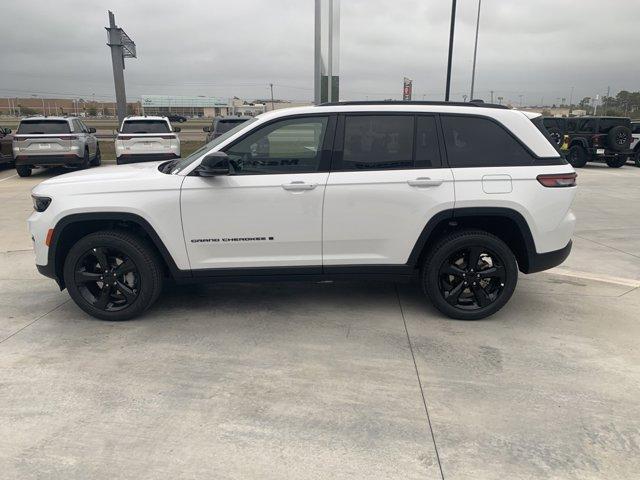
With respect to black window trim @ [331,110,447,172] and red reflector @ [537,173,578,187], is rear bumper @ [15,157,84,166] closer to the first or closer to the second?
black window trim @ [331,110,447,172]

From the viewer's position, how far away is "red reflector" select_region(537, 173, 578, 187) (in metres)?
4.22

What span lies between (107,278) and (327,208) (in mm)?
1949

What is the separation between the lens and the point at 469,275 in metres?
4.41

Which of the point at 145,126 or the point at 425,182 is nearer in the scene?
the point at 425,182

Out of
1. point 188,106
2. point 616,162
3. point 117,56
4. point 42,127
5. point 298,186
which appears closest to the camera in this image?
point 298,186

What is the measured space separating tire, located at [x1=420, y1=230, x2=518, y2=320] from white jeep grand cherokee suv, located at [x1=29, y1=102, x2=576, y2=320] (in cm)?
1

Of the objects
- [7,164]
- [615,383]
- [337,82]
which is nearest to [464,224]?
[615,383]

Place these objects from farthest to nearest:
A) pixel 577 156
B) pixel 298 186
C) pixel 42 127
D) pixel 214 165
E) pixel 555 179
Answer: pixel 577 156 < pixel 42 127 < pixel 555 179 < pixel 298 186 < pixel 214 165

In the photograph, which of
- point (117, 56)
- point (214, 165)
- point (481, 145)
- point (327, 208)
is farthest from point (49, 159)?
point (481, 145)

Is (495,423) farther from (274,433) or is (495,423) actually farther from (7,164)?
(7,164)

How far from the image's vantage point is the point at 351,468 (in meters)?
2.62

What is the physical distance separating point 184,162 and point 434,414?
9.42 ft

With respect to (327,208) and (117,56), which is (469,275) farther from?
(117,56)

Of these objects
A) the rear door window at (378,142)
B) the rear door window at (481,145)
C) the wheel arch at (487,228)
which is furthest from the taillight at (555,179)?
the rear door window at (378,142)
